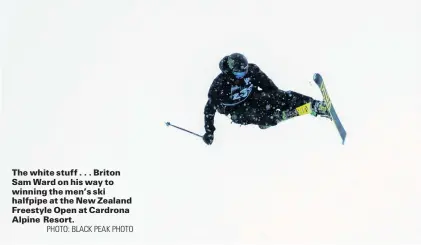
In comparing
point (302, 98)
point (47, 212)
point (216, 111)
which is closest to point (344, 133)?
point (302, 98)

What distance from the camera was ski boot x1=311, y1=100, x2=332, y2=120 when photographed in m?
8.16

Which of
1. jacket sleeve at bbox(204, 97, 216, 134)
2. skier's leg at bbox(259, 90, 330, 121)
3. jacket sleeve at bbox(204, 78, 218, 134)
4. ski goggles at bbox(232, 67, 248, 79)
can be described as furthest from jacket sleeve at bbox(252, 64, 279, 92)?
jacket sleeve at bbox(204, 97, 216, 134)

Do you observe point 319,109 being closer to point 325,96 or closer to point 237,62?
point 325,96

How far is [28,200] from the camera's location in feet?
34.1

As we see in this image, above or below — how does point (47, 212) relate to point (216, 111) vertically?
below

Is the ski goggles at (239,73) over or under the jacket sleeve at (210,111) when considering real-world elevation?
over

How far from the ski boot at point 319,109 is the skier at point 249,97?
0.33 m

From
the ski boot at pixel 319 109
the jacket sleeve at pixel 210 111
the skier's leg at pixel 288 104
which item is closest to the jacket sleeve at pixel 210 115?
the jacket sleeve at pixel 210 111

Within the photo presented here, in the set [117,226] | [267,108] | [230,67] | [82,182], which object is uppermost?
[230,67]

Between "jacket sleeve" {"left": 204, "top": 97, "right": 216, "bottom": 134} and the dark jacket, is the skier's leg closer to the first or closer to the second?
the dark jacket

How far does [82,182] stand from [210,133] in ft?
8.75

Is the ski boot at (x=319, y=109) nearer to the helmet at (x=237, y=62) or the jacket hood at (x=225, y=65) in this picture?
the helmet at (x=237, y=62)

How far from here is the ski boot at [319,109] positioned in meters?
8.16

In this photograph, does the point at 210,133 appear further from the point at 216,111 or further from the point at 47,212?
the point at 47,212
